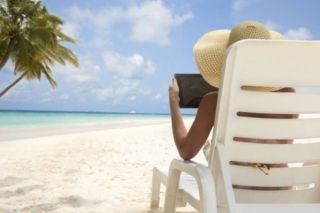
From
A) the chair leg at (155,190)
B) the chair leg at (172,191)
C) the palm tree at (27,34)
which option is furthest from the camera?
the palm tree at (27,34)

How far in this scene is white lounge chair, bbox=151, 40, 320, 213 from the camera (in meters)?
1.54

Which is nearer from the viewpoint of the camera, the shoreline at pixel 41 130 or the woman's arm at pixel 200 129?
the woman's arm at pixel 200 129

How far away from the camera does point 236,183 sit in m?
1.72

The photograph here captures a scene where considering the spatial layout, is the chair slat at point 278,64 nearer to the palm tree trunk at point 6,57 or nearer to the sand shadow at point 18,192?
the sand shadow at point 18,192

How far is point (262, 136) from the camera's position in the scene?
165 cm

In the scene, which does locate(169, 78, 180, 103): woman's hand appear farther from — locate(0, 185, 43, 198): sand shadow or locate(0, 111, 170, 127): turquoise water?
locate(0, 111, 170, 127): turquoise water

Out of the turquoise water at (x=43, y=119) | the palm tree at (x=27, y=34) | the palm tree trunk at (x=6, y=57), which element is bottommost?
the turquoise water at (x=43, y=119)

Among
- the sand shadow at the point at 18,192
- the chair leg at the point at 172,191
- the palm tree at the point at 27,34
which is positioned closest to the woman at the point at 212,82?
the chair leg at the point at 172,191

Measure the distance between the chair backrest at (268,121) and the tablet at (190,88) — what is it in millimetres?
391

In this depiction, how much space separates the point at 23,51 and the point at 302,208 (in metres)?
14.1

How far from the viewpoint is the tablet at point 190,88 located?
1.97 metres

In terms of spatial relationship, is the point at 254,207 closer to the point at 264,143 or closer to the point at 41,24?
the point at 264,143

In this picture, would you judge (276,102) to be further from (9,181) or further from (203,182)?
(9,181)

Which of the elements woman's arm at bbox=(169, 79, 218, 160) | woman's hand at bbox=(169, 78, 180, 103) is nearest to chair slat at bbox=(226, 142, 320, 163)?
woman's arm at bbox=(169, 79, 218, 160)
